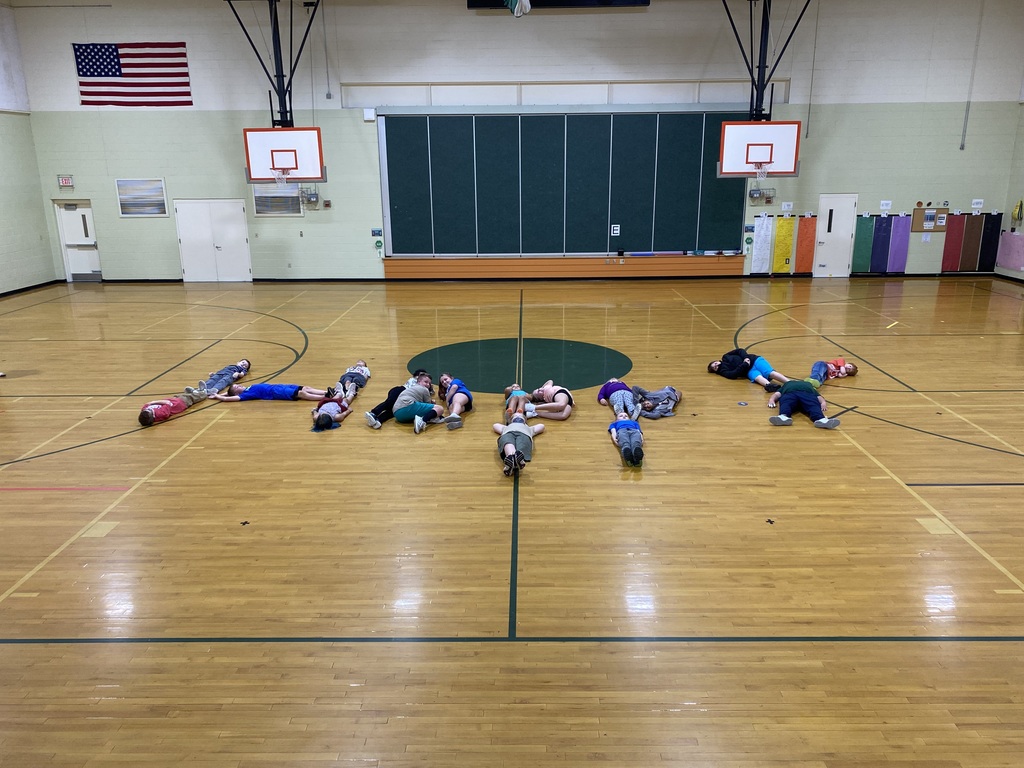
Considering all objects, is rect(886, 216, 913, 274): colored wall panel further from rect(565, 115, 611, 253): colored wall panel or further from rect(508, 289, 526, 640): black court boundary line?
rect(508, 289, 526, 640): black court boundary line

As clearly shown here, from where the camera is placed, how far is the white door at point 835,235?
55.2 feet

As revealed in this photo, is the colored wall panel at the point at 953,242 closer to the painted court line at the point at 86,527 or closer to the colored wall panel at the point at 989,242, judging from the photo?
the colored wall panel at the point at 989,242

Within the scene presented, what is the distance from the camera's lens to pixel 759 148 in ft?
47.1

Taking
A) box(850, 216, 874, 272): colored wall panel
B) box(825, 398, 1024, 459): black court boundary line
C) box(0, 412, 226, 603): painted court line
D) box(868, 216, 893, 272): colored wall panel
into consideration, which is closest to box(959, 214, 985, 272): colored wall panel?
box(868, 216, 893, 272): colored wall panel

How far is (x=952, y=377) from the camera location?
9.08 m

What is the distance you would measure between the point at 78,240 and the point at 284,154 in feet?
22.4

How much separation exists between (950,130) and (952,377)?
1047cm

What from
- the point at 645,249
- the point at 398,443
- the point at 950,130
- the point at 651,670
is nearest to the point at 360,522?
the point at 398,443

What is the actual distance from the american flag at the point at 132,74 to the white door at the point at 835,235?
15735mm


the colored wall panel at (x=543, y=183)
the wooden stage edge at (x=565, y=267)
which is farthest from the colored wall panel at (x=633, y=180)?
the colored wall panel at (x=543, y=183)

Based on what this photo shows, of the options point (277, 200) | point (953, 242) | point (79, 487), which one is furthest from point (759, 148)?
point (79, 487)

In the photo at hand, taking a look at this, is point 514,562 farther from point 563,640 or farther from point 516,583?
point 563,640

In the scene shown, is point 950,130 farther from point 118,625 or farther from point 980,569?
point 118,625

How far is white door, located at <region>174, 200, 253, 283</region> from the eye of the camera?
56.3 feet
